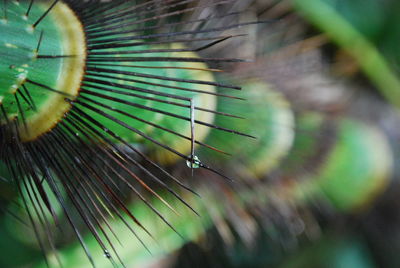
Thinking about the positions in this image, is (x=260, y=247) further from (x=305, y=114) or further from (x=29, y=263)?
(x=29, y=263)

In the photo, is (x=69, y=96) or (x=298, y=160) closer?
(x=69, y=96)

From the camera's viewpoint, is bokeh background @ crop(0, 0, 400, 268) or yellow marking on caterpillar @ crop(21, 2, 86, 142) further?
bokeh background @ crop(0, 0, 400, 268)

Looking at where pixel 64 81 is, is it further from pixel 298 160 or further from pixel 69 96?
pixel 298 160

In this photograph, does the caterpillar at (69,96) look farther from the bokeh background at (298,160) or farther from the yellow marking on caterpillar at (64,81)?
the bokeh background at (298,160)

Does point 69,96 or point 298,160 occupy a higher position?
point 69,96

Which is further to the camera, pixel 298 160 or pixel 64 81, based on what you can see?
pixel 298 160

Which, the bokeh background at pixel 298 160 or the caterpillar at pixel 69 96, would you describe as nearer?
the caterpillar at pixel 69 96

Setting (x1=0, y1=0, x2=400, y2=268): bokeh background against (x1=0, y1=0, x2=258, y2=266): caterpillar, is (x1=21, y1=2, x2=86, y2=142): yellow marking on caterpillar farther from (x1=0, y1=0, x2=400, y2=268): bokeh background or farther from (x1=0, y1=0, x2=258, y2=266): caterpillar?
(x1=0, y1=0, x2=400, y2=268): bokeh background

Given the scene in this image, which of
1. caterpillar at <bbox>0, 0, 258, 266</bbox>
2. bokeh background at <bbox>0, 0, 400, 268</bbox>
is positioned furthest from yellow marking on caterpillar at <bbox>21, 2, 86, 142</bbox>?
bokeh background at <bbox>0, 0, 400, 268</bbox>

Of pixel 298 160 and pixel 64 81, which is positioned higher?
pixel 64 81

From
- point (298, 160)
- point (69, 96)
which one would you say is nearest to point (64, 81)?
point (69, 96)

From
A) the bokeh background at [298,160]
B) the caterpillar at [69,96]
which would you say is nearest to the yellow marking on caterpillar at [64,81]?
the caterpillar at [69,96]
